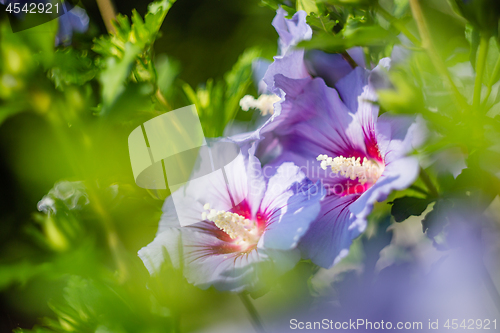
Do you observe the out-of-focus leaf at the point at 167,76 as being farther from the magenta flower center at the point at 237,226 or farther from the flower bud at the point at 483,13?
the flower bud at the point at 483,13

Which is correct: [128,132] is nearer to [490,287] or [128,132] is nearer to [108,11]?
[108,11]

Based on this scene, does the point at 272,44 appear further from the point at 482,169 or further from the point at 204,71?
the point at 482,169

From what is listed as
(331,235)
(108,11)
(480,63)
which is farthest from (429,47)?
(108,11)

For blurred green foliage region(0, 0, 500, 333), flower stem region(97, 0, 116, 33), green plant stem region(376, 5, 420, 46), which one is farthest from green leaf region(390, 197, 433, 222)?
flower stem region(97, 0, 116, 33)

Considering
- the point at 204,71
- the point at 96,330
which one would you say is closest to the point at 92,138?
the point at 96,330

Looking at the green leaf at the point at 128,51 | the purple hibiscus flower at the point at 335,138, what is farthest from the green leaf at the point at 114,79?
the purple hibiscus flower at the point at 335,138

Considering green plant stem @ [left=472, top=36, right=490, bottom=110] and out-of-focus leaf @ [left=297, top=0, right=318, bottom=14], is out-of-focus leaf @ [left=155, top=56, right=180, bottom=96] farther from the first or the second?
green plant stem @ [left=472, top=36, right=490, bottom=110]
